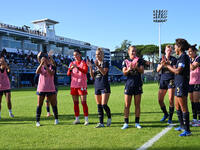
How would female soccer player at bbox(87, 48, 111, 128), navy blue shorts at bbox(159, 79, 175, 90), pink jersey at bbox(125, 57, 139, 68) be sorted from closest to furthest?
1. pink jersey at bbox(125, 57, 139, 68)
2. female soccer player at bbox(87, 48, 111, 128)
3. navy blue shorts at bbox(159, 79, 175, 90)

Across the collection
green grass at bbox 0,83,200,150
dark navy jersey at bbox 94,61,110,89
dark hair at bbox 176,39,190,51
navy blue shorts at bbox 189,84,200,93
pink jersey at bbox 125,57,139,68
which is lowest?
green grass at bbox 0,83,200,150

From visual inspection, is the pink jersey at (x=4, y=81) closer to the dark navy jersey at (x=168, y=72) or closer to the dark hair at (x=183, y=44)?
the dark navy jersey at (x=168, y=72)

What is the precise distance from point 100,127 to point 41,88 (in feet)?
6.88

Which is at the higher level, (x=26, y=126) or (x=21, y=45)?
(x=21, y=45)

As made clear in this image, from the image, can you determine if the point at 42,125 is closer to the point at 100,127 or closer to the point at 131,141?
the point at 100,127

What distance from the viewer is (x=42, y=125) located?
260 inches

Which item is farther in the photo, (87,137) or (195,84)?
(195,84)

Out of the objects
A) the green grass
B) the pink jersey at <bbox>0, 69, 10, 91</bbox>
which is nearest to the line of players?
the green grass

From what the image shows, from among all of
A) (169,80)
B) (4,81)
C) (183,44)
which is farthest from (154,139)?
(4,81)

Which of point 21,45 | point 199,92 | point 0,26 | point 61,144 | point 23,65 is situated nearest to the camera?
point 61,144

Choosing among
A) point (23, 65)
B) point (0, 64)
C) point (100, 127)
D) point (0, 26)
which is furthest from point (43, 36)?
point (100, 127)

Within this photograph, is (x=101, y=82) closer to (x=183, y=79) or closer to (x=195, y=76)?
(x=183, y=79)

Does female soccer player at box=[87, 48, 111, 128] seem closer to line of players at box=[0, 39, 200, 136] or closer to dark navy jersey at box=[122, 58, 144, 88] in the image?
line of players at box=[0, 39, 200, 136]

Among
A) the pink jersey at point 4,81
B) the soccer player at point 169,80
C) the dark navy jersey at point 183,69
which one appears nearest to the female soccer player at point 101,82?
the soccer player at point 169,80
